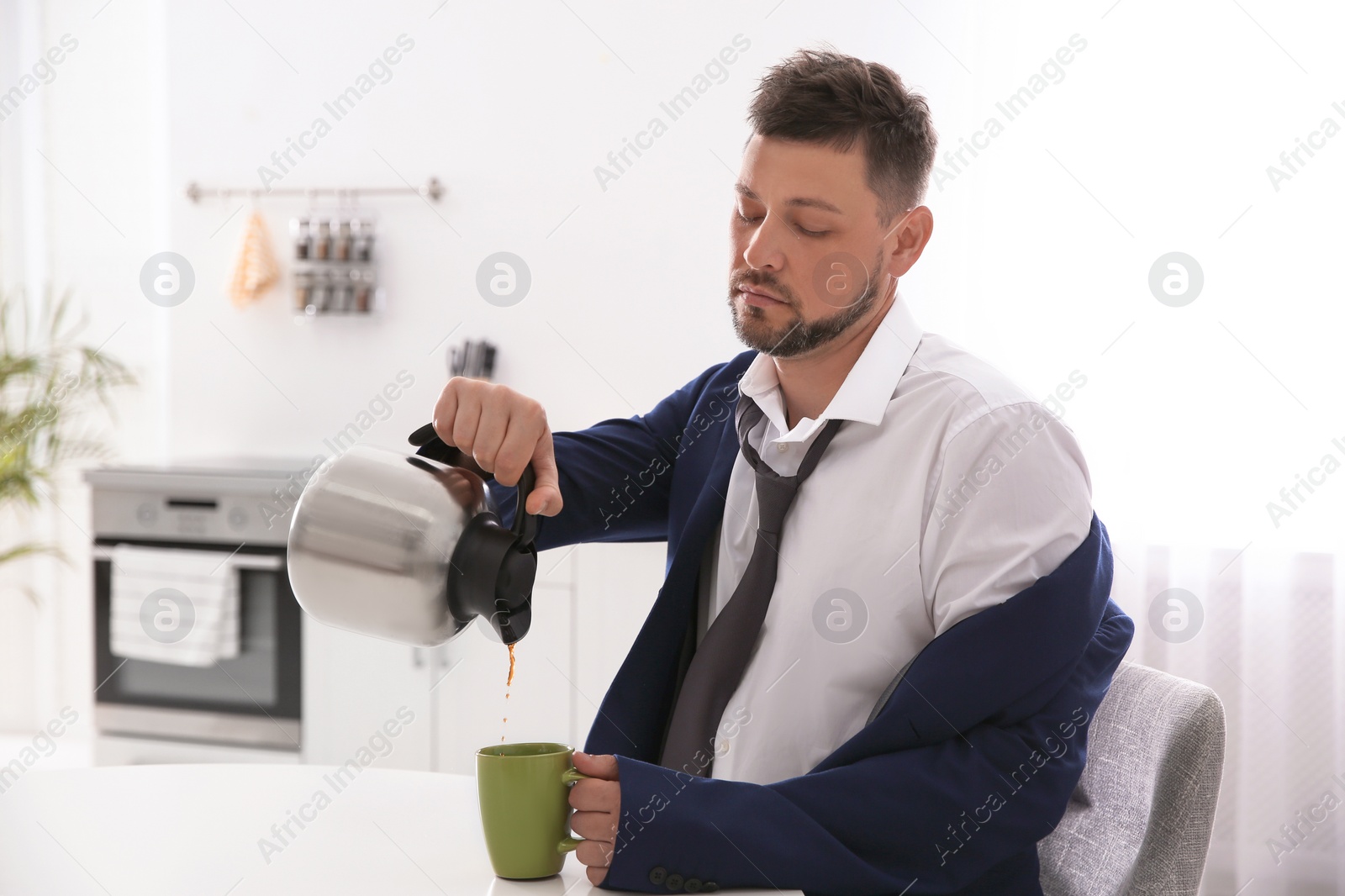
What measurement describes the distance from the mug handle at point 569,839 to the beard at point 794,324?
0.53 m

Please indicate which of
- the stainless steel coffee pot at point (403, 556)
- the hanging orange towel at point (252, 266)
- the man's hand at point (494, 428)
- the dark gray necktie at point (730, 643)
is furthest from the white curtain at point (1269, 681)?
the hanging orange towel at point (252, 266)

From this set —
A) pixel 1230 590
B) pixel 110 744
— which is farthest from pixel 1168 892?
pixel 110 744

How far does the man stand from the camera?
931 mm

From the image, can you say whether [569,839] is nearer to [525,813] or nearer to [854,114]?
[525,813]

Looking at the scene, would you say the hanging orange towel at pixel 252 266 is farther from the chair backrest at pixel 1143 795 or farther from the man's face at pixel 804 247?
the chair backrest at pixel 1143 795

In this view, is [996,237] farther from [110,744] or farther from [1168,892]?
[110,744]

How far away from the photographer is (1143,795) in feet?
3.25

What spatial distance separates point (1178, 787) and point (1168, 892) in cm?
9

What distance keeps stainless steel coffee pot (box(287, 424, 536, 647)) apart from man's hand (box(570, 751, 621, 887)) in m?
0.13

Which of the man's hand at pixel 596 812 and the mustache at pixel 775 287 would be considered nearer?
the man's hand at pixel 596 812

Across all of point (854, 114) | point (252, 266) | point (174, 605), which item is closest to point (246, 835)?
point (854, 114)

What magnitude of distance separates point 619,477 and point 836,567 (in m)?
0.37

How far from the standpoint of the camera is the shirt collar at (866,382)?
→ 119cm

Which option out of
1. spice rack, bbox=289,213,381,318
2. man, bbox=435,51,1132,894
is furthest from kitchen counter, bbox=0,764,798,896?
spice rack, bbox=289,213,381,318
